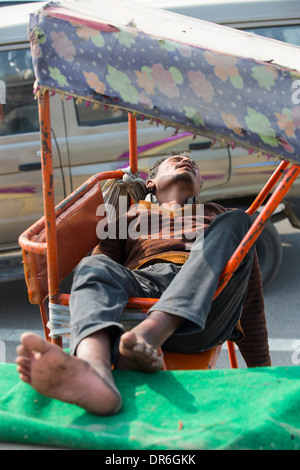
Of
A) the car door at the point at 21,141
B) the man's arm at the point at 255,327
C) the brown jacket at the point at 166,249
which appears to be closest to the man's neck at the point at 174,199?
the brown jacket at the point at 166,249

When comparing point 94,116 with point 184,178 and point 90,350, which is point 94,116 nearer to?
point 184,178

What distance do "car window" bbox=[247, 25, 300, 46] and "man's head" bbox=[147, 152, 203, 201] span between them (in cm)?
162

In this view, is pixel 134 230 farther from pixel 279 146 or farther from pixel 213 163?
pixel 213 163

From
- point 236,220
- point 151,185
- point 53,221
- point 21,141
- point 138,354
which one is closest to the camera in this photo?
point 138,354

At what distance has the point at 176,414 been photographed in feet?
5.60

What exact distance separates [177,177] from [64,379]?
4.93 ft

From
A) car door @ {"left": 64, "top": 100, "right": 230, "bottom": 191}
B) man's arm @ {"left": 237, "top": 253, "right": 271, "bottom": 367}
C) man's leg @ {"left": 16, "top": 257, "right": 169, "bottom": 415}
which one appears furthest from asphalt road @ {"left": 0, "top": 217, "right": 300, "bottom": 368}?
man's leg @ {"left": 16, "top": 257, "right": 169, "bottom": 415}

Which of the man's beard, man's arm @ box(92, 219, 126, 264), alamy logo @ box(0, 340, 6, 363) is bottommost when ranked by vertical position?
alamy logo @ box(0, 340, 6, 363)

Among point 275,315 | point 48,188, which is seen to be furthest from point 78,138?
point 48,188

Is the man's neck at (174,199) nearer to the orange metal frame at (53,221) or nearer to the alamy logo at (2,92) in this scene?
the orange metal frame at (53,221)

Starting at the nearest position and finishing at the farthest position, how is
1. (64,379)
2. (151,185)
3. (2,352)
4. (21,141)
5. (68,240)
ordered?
(64,379)
(68,240)
(151,185)
(2,352)
(21,141)

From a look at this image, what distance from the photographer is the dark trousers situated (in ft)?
6.40

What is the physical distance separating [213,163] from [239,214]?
2.12 meters

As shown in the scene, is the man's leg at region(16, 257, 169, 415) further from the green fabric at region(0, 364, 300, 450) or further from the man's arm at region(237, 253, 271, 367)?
the man's arm at region(237, 253, 271, 367)
